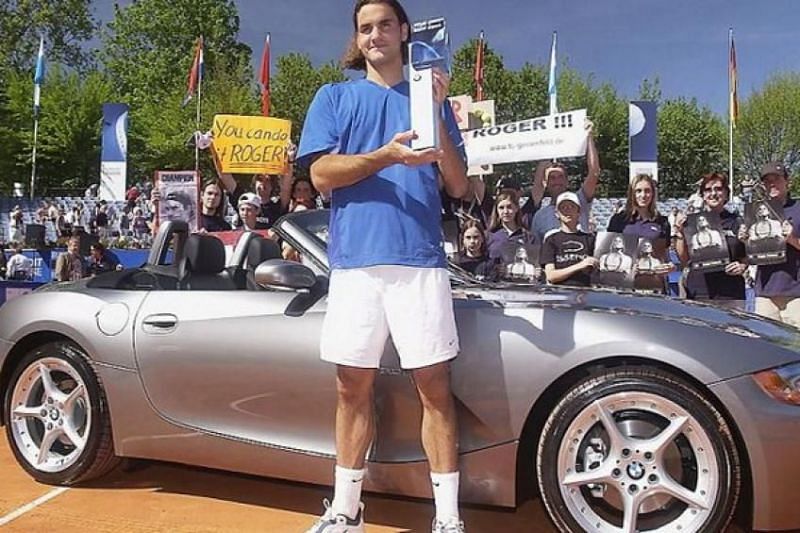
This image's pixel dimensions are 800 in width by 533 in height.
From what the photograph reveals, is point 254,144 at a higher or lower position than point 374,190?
higher

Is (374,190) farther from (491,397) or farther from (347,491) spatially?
(347,491)

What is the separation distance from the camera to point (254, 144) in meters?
10.1

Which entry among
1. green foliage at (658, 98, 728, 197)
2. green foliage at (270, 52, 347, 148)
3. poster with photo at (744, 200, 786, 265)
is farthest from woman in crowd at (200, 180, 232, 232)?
green foliage at (658, 98, 728, 197)

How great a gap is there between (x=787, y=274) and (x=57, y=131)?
39.0 meters

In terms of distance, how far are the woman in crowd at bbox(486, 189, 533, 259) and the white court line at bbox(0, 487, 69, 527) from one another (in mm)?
3264

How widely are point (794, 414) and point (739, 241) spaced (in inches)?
123

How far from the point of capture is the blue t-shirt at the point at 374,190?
104 inches

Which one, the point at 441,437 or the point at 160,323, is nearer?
the point at 441,437

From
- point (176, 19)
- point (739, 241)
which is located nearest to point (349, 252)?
point (739, 241)

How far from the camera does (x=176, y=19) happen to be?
4994 centimetres

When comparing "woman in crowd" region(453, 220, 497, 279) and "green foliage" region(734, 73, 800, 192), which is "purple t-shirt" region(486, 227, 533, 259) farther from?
"green foliage" region(734, 73, 800, 192)

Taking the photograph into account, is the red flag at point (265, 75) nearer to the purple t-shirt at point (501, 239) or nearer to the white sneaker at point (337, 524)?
the purple t-shirt at point (501, 239)

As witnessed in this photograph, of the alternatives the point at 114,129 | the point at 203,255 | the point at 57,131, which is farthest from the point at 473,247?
the point at 57,131

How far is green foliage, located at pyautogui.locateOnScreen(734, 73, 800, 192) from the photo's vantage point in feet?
141
